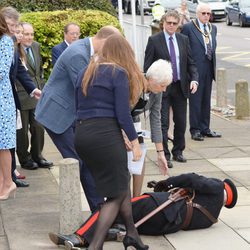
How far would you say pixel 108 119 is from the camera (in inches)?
225

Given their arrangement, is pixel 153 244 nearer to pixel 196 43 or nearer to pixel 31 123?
pixel 31 123

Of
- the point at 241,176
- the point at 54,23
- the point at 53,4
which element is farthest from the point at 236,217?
the point at 53,4

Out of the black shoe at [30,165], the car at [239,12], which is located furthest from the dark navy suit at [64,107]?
the car at [239,12]

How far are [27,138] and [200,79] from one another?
10.3 feet

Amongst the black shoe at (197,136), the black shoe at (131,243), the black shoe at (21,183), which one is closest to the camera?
the black shoe at (131,243)

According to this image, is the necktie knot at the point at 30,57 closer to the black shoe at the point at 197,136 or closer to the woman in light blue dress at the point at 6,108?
the woman in light blue dress at the point at 6,108

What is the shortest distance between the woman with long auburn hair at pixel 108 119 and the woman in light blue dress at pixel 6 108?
5.35ft

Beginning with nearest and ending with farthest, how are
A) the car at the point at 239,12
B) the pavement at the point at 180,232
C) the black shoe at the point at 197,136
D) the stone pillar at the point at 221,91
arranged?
the pavement at the point at 180,232, the black shoe at the point at 197,136, the stone pillar at the point at 221,91, the car at the point at 239,12

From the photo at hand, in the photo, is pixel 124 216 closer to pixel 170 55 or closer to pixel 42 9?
pixel 170 55

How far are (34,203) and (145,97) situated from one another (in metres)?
1.79

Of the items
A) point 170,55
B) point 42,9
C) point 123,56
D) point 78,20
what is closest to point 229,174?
point 170,55

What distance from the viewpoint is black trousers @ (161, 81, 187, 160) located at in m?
9.28

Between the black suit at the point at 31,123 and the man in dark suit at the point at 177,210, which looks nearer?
the man in dark suit at the point at 177,210

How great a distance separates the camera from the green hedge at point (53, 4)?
1479 centimetres
